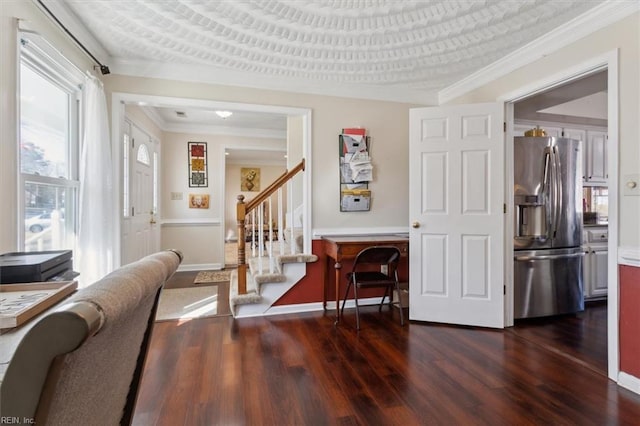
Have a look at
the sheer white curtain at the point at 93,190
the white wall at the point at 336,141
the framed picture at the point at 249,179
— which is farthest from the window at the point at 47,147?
the framed picture at the point at 249,179

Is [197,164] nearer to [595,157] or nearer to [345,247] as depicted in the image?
[345,247]

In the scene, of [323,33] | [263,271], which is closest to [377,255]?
[263,271]

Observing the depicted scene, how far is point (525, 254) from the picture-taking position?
10.2 ft

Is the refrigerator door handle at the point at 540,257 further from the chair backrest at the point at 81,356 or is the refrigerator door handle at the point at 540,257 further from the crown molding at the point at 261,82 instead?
the chair backrest at the point at 81,356

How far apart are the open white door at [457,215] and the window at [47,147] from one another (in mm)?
2968

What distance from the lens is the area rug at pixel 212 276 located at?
4.57 m

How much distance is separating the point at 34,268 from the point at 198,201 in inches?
165

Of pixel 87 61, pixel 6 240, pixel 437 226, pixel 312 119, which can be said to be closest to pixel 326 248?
pixel 437 226

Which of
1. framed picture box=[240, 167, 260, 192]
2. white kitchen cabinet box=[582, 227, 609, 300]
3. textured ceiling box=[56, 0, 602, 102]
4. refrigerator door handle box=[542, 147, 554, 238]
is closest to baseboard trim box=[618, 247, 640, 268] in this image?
refrigerator door handle box=[542, 147, 554, 238]

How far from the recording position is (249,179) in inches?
369

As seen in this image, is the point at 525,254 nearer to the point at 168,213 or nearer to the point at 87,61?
the point at 87,61

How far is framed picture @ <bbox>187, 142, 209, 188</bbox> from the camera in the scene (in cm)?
529

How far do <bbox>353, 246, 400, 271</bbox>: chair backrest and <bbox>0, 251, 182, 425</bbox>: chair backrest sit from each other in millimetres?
2327

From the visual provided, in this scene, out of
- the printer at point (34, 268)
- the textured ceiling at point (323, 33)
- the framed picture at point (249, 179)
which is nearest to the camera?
the printer at point (34, 268)
